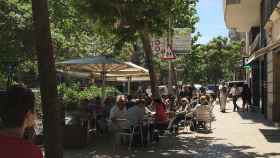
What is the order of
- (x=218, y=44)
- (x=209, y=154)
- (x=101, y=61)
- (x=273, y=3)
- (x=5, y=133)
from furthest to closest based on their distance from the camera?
(x=218, y=44) < (x=273, y=3) < (x=101, y=61) < (x=209, y=154) < (x=5, y=133)

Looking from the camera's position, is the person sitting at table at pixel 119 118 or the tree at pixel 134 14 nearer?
the person sitting at table at pixel 119 118

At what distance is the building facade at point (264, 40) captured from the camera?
19.2m

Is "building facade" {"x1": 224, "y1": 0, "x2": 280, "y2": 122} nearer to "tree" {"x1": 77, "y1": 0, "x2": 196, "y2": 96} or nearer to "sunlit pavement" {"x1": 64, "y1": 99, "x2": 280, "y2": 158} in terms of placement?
"sunlit pavement" {"x1": 64, "y1": 99, "x2": 280, "y2": 158}

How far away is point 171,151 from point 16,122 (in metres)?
10.1

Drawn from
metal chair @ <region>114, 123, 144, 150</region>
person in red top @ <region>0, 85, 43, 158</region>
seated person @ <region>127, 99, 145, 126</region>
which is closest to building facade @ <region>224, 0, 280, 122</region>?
seated person @ <region>127, 99, 145, 126</region>

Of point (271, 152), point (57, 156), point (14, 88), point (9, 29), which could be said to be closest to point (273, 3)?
point (271, 152)

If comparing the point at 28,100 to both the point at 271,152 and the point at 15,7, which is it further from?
the point at 15,7

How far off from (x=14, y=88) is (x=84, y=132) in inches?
401

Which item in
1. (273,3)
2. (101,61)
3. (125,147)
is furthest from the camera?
(273,3)

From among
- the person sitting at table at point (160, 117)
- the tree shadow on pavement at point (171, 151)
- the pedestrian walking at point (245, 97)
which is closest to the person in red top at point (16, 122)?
the tree shadow on pavement at point (171, 151)

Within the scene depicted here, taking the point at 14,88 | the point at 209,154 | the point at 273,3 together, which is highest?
the point at 273,3

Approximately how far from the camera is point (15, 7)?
86.5ft

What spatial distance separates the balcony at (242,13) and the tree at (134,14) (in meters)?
8.48

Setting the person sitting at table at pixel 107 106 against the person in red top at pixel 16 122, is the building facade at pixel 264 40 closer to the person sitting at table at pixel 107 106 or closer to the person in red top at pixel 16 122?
the person sitting at table at pixel 107 106
